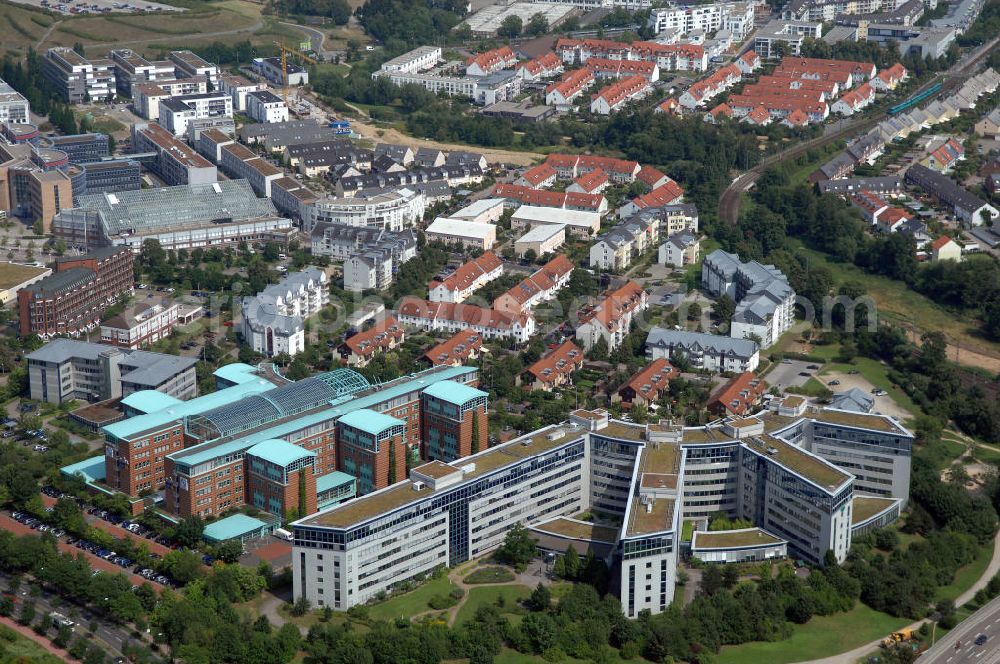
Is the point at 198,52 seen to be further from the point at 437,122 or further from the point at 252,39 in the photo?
the point at 437,122

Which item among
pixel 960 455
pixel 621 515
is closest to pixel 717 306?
pixel 960 455

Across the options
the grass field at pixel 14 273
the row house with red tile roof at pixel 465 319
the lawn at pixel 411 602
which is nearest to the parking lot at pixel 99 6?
the grass field at pixel 14 273

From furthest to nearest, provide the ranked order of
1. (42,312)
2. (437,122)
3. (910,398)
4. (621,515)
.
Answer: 1. (437,122)
2. (42,312)
3. (910,398)
4. (621,515)

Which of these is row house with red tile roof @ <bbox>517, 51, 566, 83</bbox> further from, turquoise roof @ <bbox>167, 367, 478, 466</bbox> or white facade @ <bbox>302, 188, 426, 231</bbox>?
turquoise roof @ <bbox>167, 367, 478, 466</bbox>

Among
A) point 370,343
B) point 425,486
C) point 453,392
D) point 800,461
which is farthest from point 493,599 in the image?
point 370,343

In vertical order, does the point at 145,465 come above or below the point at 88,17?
below

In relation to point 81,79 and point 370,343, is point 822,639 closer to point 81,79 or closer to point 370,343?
point 370,343
